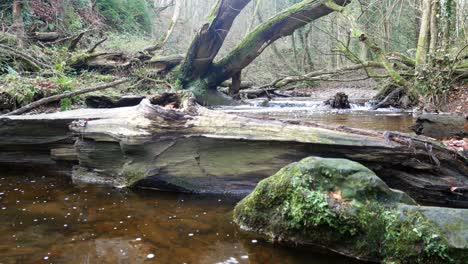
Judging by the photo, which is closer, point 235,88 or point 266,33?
point 266,33

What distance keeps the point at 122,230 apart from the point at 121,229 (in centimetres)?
3

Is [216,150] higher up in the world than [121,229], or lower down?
higher up

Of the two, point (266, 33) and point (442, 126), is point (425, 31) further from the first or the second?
point (442, 126)

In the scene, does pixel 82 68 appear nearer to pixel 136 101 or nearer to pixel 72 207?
pixel 136 101

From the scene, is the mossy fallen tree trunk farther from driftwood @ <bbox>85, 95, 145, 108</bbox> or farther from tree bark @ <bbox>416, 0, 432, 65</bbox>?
tree bark @ <bbox>416, 0, 432, 65</bbox>

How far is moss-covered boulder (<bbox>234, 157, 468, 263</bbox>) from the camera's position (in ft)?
8.14

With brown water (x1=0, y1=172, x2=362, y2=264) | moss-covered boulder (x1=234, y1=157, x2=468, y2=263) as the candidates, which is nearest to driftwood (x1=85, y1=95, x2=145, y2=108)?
brown water (x1=0, y1=172, x2=362, y2=264)

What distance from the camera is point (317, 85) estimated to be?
2409 cm

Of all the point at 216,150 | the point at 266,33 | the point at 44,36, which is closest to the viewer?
the point at 216,150

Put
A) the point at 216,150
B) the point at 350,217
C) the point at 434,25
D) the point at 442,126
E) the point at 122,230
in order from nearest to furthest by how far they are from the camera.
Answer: the point at 350,217
the point at 122,230
the point at 216,150
the point at 442,126
the point at 434,25

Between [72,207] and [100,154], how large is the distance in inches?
38.3

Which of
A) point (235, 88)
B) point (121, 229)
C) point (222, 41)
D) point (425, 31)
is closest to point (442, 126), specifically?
point (121, 229)

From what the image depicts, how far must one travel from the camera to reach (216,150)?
4.26 meters

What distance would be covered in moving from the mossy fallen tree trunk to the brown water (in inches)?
10.5
